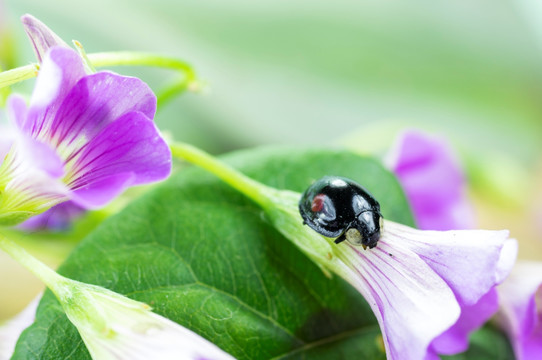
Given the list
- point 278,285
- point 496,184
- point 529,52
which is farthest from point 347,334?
point 529,52

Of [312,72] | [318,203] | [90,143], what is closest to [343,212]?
[318,203]

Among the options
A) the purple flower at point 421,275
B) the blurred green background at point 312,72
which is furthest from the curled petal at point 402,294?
the blurred green background at point 312,72

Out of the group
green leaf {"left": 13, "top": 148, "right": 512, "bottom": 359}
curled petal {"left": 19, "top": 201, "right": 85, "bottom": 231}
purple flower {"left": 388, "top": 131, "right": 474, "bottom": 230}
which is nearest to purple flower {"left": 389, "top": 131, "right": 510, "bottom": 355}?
purple flower {"left": 388, "top": 131, "right": 474, "bottom": 230}

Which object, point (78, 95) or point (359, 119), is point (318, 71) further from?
point (78, 95)

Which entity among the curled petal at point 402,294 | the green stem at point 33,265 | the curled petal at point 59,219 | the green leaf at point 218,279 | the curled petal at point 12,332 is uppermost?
the curled petal at point 402,294

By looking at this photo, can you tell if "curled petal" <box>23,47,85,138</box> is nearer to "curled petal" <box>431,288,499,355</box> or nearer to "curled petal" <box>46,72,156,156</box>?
"curled petal" <box>46,72,156,156</box>

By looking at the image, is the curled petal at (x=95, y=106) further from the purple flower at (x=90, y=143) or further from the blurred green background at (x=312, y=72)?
the blurred green background at (x=312, y=72)
